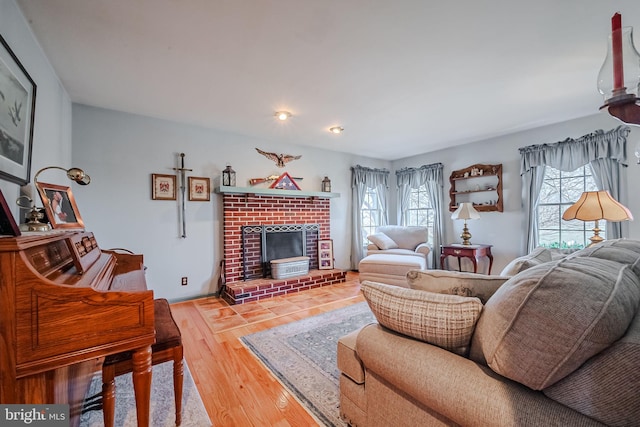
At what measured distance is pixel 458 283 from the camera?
1.17 m

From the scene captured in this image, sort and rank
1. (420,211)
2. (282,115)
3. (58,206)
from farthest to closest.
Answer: (420,211) < (282,115) < (58,206)

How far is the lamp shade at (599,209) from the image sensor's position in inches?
93.8

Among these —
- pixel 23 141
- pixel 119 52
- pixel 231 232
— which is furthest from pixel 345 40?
pixel 231 232

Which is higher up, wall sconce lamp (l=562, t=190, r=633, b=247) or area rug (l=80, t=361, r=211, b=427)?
wall sconce lamp (l=562, t=190, r=633, b=247)

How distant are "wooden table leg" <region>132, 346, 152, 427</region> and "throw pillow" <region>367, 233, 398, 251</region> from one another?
3.80 meters

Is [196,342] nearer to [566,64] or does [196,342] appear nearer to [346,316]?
[346,316]

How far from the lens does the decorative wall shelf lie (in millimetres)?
3578

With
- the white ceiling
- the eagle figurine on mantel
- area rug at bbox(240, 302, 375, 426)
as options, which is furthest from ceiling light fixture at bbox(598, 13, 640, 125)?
the eagle figurine on mantel

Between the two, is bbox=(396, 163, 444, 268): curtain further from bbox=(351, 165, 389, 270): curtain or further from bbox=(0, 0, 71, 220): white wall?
bbox=(0, 0, 71, 220): white wall

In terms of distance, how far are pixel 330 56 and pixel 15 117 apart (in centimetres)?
196

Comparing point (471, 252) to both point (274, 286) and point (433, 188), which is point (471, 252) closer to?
point (433, 188)

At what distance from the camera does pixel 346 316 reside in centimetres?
287

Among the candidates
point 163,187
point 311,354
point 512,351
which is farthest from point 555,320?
point 163,187

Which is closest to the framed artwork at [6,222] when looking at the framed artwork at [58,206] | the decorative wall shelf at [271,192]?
the framed artwork at [58,206]
